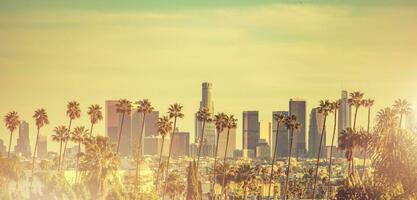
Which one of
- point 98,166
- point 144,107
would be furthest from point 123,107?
point 98,166

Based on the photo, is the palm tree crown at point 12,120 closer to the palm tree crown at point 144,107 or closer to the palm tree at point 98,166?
the palm tree crown at point 144,107

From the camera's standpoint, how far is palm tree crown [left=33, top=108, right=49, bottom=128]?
129 meters

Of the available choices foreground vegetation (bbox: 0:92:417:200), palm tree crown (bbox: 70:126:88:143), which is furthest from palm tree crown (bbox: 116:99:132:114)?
palm tree crown (bbox: 70:126:88:143)

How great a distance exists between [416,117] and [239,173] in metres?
23.5

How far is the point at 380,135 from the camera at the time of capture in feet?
145

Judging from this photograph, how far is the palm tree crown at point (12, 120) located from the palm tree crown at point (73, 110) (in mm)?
8775

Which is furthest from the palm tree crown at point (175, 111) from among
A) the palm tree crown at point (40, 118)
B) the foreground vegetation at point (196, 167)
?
the palm tree crown at point (40, 118)

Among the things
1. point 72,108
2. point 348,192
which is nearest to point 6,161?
point 72,108

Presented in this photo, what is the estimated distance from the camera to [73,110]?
12900cm

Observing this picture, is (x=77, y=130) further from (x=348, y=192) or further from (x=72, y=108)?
(x=348, y=192)

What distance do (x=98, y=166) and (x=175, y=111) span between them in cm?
2350

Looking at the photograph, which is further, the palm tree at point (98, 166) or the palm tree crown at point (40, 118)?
the palm tree crown at point (40, 118)

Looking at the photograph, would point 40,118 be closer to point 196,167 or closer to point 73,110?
point 73,110

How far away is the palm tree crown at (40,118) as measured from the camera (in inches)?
5079
